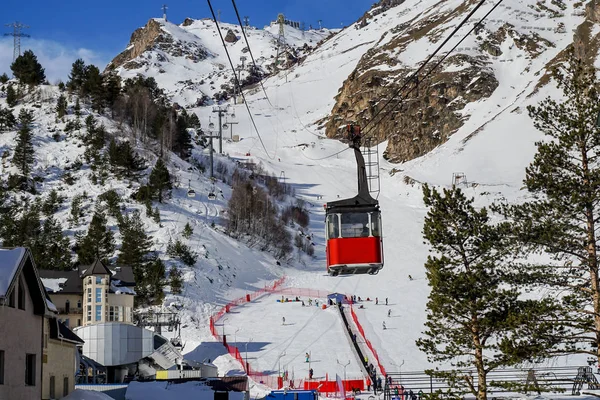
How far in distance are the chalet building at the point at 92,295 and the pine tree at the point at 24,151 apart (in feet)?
84.4

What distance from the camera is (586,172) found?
81.0 feet

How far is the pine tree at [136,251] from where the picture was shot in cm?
6375

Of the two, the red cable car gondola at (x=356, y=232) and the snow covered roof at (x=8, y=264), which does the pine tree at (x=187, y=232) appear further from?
the red cable car gondola at (x=356, y=232)

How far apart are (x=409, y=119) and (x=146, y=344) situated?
137 metres

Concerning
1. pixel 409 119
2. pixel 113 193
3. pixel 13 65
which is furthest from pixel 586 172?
pixel 409 119

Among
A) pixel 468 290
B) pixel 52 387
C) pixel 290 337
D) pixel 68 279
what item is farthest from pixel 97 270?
pixel 468 290

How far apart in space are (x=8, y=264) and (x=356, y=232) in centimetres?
1070

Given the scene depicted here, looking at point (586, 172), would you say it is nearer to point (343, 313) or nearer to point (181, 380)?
point (181, 380)

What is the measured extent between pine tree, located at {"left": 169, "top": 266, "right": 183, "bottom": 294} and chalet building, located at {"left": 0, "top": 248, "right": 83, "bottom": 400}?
32.2m

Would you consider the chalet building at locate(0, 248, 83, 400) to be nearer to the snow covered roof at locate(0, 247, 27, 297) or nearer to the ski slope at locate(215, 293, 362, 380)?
the snow covered roof at locate(0, 247, 27, 297)

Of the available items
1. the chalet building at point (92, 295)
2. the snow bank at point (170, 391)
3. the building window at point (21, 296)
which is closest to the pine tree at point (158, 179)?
the chalet building at point (92, 295)

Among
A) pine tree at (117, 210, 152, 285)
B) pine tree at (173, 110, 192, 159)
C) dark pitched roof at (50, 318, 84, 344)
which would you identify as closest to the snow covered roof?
dark pitched roof at (50, 318, 84, 344)

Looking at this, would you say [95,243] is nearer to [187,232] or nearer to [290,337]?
[187,232]

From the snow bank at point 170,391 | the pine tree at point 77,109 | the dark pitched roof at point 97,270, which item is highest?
the pine tree at point 77,109
